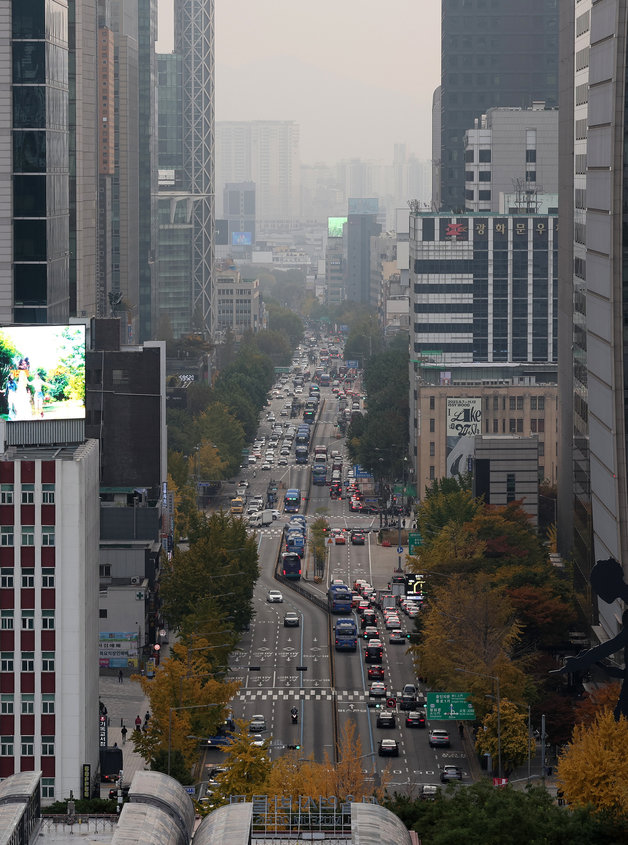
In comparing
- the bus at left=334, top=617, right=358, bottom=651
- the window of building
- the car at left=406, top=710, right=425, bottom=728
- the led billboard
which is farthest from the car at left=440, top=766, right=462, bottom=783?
the window of building

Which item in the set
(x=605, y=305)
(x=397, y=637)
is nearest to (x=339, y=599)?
(x=397, y=637)

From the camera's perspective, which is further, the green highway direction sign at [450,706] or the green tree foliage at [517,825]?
the green highway direction sign at [450,706]

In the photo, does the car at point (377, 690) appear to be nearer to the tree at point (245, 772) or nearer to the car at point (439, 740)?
the car at point (439, 740)

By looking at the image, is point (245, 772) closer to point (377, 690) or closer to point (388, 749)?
point (388, 749)

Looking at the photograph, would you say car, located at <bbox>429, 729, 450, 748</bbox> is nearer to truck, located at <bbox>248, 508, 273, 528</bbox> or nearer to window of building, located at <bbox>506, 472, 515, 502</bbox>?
window of building, located at <bbox>506, 472, 515, 502</bbox>

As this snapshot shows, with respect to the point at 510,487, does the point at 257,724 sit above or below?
below

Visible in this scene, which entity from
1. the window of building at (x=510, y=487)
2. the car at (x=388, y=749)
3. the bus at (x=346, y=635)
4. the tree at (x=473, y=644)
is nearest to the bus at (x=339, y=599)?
the bus at (x=346, y=635)
